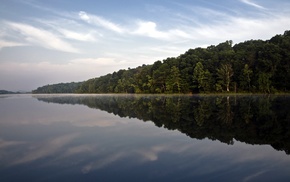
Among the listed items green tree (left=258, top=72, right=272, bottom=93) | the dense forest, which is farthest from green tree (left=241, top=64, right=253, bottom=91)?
green tree (left=258, top=72, right=272, bottom=93)

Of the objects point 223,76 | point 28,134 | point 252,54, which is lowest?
point 28,134

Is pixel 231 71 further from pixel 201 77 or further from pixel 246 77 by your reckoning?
pixel 201 77

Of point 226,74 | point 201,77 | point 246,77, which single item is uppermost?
point 226,74

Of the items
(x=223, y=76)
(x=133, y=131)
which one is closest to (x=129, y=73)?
(x=223, y=76)

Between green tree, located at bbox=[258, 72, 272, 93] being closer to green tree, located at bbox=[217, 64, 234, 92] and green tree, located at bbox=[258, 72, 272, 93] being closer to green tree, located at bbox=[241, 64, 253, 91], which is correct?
green tree, located at bbox=[241, 64, 253, 91]

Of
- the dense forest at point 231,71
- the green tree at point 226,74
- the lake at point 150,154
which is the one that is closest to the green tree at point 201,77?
the dense forest at point 231,71

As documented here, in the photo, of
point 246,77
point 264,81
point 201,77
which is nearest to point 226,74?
point 246,77

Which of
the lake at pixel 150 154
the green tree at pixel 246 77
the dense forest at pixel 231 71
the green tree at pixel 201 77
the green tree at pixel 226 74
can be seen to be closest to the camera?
the lake at pixel 150 154

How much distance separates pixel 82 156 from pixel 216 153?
5.02 m

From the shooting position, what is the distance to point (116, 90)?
146500 mm

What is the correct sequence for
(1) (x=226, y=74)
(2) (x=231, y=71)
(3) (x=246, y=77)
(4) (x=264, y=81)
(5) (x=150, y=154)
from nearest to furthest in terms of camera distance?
(5) (x=150, y=154)
(4) (x=264, y=81)
(3) (x=246, y=77)
(1) (x=226, y=74)
(2) (x=231, y=71)

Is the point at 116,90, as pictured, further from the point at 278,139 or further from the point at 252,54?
the point at 278,139

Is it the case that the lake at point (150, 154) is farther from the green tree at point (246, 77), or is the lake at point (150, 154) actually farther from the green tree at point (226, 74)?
the green tree at point (226, 74)

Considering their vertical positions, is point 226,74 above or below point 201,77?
above
